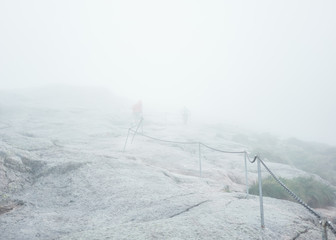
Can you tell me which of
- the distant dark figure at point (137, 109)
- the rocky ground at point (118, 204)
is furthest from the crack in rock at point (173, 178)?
the distant dark figure at point (137, 109)

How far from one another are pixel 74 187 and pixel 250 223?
499 centimetres

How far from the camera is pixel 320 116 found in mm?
165750

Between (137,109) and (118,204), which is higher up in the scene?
(137,109)

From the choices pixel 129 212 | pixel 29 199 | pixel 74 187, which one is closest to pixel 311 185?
pixel 129 212

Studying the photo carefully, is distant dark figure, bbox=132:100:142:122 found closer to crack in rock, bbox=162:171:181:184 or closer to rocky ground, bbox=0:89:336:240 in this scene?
rocky ground, bbox=0:89:336:240

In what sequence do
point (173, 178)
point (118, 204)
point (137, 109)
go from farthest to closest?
point (137, 109)
point (173, 178)
point (118, 204)

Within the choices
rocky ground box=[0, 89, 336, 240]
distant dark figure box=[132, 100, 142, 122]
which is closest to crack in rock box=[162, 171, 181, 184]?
rocky ground box=[0, 89, 336, 240]

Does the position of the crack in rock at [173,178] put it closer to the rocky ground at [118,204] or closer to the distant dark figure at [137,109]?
the rocky ground at [118,204]

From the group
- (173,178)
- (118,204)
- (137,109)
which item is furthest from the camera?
(137,109)

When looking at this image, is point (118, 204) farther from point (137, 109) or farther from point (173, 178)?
point (137, 109)

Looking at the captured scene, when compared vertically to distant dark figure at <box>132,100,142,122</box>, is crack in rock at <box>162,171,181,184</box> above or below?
below

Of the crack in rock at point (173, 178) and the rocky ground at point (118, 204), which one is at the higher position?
the rocky ground at point (118, 204)

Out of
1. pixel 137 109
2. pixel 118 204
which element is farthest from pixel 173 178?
pixel 137 109

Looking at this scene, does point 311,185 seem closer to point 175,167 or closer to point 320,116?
point 175,167
